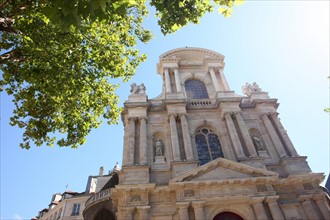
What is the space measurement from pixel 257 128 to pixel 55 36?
1353 cm

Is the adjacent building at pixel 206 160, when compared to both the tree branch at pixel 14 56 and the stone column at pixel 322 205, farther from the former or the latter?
the tree branch at pixel 14 56

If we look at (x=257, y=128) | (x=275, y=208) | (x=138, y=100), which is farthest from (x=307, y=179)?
(x=138, y=100)

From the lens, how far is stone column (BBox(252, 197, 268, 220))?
1140 centimetres

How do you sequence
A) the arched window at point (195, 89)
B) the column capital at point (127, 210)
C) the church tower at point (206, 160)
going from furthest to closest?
the arched window at point (195, 89), the church tower at point (206, 160), the column capital at point (127, 210)

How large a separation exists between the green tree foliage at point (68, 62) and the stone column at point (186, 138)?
5467 millimetres

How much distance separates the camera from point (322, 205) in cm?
1219

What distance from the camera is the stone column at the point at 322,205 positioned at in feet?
38.7

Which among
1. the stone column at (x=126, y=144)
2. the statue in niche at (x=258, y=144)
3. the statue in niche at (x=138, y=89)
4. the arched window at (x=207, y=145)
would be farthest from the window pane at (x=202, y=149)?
the statue in niche at (x=138, y=89)

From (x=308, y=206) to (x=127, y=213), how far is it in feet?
29.9

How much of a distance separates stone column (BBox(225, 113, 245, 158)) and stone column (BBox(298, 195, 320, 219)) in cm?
359

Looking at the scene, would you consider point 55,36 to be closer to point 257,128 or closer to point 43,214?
point 257,128

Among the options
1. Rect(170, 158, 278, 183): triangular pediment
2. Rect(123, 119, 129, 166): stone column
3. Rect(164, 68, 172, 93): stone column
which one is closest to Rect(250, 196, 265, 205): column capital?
Rect(170, 158, 278, 183): triangular pediment

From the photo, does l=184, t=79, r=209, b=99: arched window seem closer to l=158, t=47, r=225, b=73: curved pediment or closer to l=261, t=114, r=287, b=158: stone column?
l=158, t=47, r=225, b=73: curved pediment

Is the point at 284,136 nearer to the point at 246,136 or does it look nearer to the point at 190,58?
the point at 246,136
